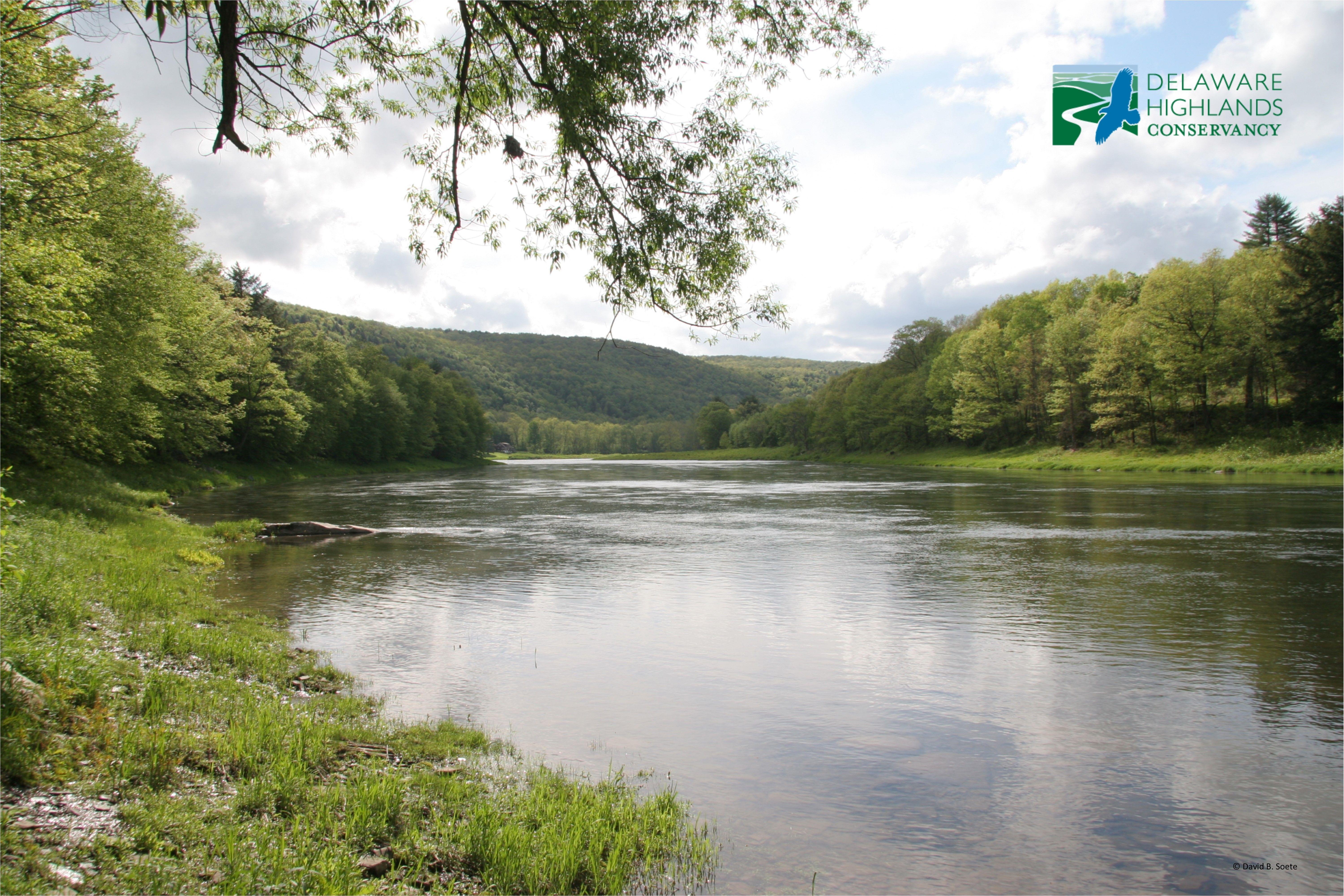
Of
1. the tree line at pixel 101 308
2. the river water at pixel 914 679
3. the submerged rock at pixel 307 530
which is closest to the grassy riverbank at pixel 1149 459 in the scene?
the river water at pixel 914 679

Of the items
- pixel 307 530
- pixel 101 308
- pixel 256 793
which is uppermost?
pixel 101 308

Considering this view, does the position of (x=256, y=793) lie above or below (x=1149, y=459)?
below

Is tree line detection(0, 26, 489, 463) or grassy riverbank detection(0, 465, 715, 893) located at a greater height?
tree line detection(0, 26, 489, 463)

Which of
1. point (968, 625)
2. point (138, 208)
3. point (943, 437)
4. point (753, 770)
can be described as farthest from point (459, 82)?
point (943, 437)

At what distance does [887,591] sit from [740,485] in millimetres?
40347

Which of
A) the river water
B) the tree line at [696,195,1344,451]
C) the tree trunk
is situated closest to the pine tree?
the tree line at [696,195,1344,451]

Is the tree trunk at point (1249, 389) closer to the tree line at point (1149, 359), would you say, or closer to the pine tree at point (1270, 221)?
the tree line at point (1149, 359)

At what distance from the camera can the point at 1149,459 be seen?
56969 mm

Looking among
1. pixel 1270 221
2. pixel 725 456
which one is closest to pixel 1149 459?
pixel 1270 221

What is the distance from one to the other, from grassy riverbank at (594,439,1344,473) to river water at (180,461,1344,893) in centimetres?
2594

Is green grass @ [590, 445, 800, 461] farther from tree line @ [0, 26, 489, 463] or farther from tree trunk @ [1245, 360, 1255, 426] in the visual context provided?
tree line @ [0, 26, 489, 463]

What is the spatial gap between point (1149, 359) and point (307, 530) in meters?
62.0

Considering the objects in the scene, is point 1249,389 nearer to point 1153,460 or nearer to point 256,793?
point 1153,460

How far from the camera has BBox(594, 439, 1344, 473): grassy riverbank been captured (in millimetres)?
45938
